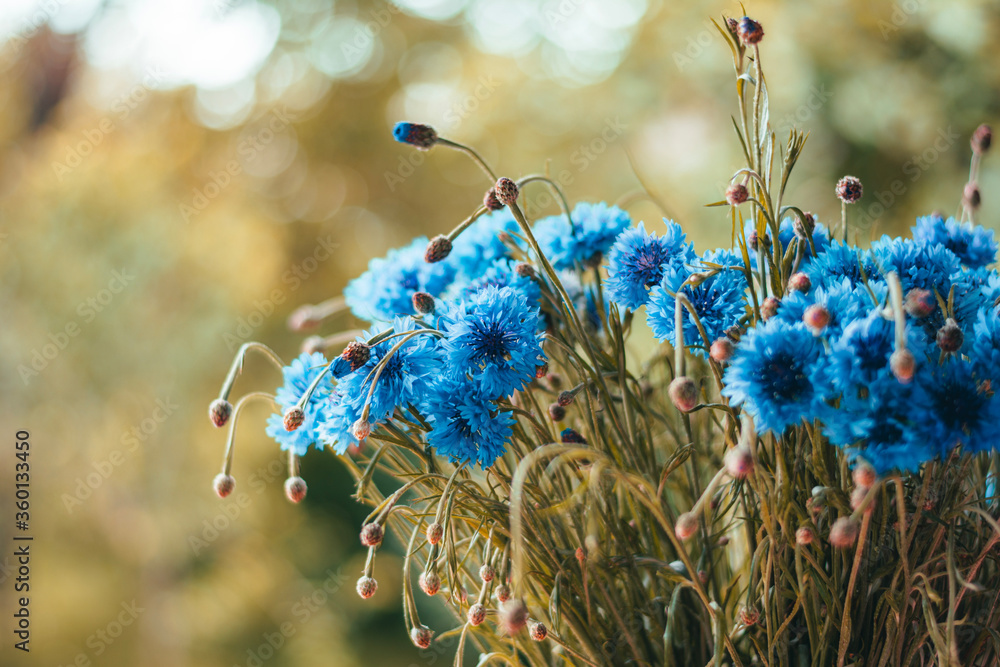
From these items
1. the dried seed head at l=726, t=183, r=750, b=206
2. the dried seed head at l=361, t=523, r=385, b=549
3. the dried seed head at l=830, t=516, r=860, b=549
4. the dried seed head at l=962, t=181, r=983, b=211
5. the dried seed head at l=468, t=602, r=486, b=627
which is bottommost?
the dried seed head at l=468, t=602, r=486, b=627

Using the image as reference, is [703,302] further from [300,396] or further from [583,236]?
[300,396]

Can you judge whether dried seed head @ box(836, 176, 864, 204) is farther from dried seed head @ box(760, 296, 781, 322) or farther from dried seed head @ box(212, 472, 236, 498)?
dried seed head @ box(212, 472, 236, 498)

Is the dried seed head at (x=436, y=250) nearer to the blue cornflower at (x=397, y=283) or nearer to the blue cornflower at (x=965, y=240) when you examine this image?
the blue cornflower at (x=397, y=283)

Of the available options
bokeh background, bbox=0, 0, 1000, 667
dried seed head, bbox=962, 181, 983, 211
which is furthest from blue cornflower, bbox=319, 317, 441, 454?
bokeh background, bbox=0, 0, 1000, 667

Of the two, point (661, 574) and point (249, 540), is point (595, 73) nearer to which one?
point (249, 540)

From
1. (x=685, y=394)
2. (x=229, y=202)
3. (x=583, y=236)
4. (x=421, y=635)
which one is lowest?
(x=421, y=635)

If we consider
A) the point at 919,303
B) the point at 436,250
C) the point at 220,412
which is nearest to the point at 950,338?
the point at 919,303

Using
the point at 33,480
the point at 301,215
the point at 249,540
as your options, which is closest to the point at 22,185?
the point at 33,480
